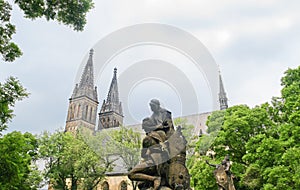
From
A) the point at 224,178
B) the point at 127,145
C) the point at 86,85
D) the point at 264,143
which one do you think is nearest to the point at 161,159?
the point at 224,178

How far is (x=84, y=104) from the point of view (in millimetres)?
59969

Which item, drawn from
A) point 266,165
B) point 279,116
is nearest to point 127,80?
point 266,165

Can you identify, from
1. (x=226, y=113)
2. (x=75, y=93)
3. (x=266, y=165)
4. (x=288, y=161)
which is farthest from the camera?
(x=75, y=93)

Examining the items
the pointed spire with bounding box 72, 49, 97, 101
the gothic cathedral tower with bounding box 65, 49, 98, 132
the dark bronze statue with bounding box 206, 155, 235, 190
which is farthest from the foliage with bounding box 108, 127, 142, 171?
the pointed spire with bounding box 72, 49, 97, 101

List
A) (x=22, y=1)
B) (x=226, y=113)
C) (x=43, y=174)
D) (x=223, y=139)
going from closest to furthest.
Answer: (x=22, y=1) < (x=223, y=139) < (x=226, y=113) < (x=43, y=174)

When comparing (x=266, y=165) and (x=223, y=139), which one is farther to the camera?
(x=223, y=139)

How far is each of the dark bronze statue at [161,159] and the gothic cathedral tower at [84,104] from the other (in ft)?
172

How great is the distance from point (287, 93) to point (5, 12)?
51.0 ft

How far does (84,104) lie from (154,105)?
5343 cm

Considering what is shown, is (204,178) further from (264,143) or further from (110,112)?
(110,112)

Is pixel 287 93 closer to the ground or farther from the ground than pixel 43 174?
farther from the ground

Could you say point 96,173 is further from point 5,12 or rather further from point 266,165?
point 5,12

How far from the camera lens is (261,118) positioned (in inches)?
730

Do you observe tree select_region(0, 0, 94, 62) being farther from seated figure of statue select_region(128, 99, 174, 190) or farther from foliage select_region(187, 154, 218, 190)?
foliage select_region(187, 154, 218, 190)
